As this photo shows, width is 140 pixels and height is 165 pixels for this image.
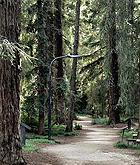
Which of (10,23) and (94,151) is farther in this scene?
(94,151)

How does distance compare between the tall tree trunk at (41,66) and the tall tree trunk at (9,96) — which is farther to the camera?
the tall tree trunk at (41,66)

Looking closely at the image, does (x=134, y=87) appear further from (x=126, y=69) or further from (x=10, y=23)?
(x=10, y=23)

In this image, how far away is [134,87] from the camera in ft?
53.1

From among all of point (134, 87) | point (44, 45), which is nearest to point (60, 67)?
point (44, 45)

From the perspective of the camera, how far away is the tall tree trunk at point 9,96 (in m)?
7.62

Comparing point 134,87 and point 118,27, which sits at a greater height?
point 118,27

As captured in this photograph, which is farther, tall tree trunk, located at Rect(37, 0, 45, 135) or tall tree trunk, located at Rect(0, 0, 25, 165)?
tall tree trunk, located at Rect(37, 0, 45, 135)

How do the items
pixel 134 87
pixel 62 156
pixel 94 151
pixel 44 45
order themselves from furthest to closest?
1. pixel 44 45
2. pixel 134 87
3. pixel 94 151
4. pixel 62 156

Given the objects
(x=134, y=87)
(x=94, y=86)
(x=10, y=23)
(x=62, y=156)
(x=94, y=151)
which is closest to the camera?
(x=10, y=23)

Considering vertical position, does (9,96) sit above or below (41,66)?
below

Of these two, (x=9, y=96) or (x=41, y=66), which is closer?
(x=9, y=96)

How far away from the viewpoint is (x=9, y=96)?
767cm

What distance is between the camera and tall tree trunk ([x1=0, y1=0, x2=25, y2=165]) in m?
7.62

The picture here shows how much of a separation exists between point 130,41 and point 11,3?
650 cm
